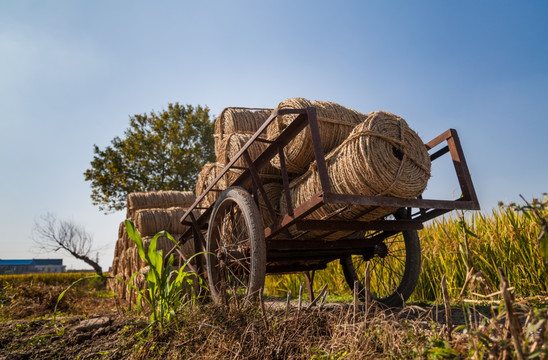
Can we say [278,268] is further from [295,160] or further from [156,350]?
[156,350]

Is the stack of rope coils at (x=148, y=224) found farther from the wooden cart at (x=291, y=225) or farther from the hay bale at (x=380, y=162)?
the hay bale at (x=380, y=162)

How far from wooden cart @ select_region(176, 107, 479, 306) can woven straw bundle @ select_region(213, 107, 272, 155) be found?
1236 millimetres

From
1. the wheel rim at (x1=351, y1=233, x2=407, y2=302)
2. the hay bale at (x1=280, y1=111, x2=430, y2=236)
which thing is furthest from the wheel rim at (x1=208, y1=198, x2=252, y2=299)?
the wheel rim at (x1=351, y1=233, x2=407, y2=302)

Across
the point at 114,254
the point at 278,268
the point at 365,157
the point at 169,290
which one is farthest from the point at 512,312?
the point at 114,254

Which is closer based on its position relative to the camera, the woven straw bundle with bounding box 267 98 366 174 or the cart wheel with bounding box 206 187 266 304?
the cart wheel with bounding box 206 187 266 304

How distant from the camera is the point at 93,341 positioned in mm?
2881

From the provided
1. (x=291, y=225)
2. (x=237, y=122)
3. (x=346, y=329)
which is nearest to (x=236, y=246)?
(x=291, y=225)

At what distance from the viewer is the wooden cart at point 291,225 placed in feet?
9.41

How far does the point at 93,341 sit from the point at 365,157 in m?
2.30

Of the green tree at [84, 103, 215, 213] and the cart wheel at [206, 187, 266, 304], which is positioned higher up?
the green tree at [84, 103, 215, 213]

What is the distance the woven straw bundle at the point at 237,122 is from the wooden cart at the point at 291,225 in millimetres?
1236

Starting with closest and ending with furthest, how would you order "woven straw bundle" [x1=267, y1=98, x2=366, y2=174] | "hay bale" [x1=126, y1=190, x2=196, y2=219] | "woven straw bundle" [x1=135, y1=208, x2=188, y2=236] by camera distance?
1. "woven straw bundle" [x1=267, y1=98, x2=366, y2=174]
2. "woven straw bundle" [x1=135, y1=208, x2=188, y2=236]
3. "hay bale" [x1=126, y1=190, x2=196, y2=219]

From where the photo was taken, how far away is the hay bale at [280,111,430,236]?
9.06 feet

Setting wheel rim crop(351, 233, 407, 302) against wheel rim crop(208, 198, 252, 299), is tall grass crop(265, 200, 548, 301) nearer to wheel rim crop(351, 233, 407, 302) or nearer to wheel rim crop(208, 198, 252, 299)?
wheel rim crop(351, 233, 407, 302)
